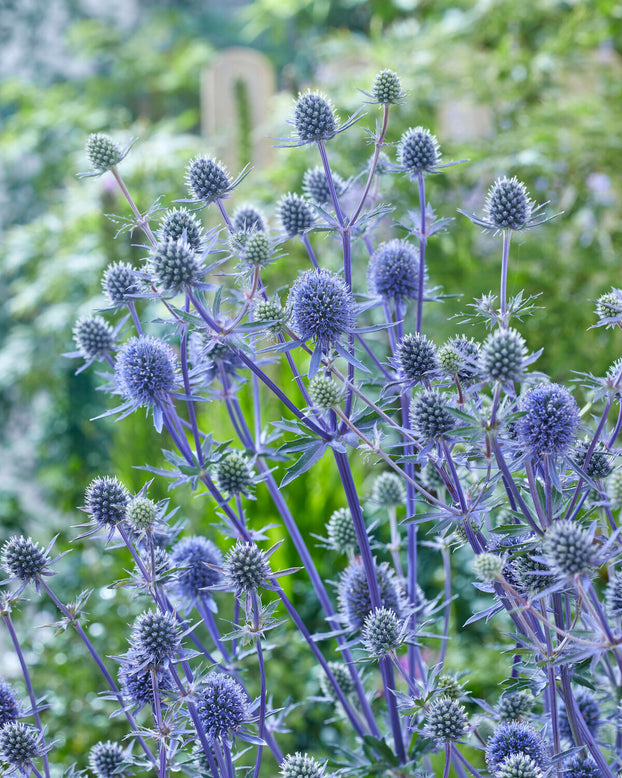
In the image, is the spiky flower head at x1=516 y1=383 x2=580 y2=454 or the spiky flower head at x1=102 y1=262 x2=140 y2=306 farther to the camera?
the spiky flower head at x1=102 y1=262 x2=140 y2=306

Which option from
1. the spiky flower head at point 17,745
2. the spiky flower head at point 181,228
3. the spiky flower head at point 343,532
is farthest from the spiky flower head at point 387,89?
the spiky flower head at point 17,745

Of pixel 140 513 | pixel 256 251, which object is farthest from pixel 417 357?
pixel 140 513

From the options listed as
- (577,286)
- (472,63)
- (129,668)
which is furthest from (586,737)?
(472,63)

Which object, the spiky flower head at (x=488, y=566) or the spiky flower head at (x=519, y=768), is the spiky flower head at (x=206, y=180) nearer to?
the spiky flower head at (x=488, y=566)

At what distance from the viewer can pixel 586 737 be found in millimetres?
567

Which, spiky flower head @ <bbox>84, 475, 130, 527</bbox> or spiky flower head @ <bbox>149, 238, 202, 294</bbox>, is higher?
spiky flower head @ <bbox>149, 238, 202, 294</bbox>

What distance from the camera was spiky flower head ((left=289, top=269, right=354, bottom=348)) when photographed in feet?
2.18

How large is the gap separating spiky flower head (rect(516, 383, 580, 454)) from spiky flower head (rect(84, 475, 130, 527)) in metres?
0.35

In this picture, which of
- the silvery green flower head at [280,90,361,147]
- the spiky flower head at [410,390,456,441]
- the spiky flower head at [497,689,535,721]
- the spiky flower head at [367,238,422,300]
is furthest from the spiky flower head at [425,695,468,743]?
the silvery green flower head at [280,90,361,147]

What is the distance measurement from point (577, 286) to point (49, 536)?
1782 mm

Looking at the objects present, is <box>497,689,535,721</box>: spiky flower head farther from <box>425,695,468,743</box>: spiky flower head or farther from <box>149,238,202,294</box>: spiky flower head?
<box>149,238,202,294</box>: spiky flower head

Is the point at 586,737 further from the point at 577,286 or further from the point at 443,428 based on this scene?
the point at 577,286

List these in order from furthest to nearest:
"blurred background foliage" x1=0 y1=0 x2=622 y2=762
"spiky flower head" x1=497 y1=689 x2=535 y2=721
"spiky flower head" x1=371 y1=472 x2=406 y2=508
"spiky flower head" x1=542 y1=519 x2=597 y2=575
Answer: "blurred background foliage" x1=0 y1=0 x2=622 y2=762, "spiky flower head" x1=371 y1=472 x2=406 y2=508, "spiky flower head" x1=497 y1=689 x2=535 y2=721, "spiky flower head" x1=542 y1=519 x2=597 y2=575

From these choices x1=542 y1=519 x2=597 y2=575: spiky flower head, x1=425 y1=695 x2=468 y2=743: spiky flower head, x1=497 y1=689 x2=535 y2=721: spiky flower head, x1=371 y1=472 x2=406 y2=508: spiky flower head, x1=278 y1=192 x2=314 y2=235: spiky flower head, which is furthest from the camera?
x1=371 y1=472 x2=406 y2=508: spiky flower head
